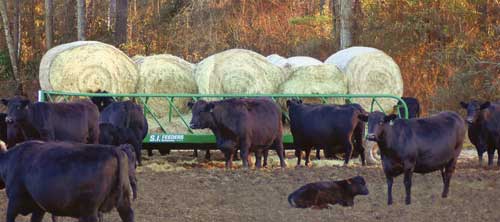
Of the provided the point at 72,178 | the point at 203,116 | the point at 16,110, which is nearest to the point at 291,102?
the point at 203,116

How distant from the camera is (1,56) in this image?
38.0m

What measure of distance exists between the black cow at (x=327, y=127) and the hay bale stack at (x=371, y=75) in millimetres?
2655

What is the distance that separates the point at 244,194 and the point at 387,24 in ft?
55.3

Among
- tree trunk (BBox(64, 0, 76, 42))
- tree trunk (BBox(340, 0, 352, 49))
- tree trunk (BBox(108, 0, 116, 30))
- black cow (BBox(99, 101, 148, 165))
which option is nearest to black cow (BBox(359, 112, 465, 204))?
black cow (BBox(99, 101, 148, 165))

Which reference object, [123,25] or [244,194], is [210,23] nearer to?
[123,25]

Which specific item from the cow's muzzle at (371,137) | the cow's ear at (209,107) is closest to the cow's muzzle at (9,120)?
the cow's ear at (209,107)

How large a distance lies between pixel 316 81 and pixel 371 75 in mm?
1374

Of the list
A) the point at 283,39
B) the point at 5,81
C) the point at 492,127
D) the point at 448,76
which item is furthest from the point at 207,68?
the point at 5,81

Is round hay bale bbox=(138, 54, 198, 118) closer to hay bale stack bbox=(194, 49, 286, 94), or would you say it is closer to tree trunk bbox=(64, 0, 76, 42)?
hay bale stack bbox=(194, 49, 286, 94)

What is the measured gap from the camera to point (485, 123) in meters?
19.3

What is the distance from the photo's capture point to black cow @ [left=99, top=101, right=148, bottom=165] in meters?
18.1

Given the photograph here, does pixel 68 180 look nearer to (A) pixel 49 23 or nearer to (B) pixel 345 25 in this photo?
(B) pixel 345 25

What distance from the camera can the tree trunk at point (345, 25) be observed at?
3102cm

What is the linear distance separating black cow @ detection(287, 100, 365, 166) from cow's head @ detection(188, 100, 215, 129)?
5.60 feet
